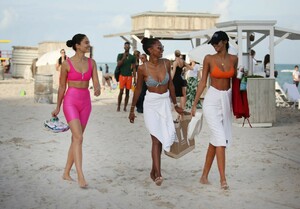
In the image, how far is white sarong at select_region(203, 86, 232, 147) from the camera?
22.6 feet

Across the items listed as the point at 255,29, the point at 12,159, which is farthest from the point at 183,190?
the point at 255,29

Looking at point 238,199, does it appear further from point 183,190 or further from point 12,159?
point 12,159

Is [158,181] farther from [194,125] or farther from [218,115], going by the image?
[218,115]

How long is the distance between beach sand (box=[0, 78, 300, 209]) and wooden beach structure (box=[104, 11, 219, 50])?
64.2 ft

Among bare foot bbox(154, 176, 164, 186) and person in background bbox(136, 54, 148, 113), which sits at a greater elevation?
person in background bbox(136, 54, 148, 113)

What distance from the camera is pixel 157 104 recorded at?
7176mm

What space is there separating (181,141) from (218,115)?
0.66 m

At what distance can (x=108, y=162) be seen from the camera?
8688 millimetres

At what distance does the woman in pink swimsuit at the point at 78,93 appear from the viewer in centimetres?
691

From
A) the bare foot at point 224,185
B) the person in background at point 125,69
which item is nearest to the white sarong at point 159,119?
the bare foot at point 224,185

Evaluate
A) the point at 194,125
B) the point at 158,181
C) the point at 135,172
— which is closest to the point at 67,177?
the point at 135,172

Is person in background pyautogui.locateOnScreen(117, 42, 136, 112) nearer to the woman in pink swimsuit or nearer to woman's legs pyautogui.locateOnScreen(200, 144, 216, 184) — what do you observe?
the woman in pink swimsuit

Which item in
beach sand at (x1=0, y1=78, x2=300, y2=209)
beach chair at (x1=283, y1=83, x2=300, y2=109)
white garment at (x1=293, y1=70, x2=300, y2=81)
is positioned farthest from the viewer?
white garment at (x1=293, y1=70, x2=300, y2=81)

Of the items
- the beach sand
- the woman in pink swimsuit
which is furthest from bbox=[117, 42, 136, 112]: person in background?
the woman in pink swimsuit
